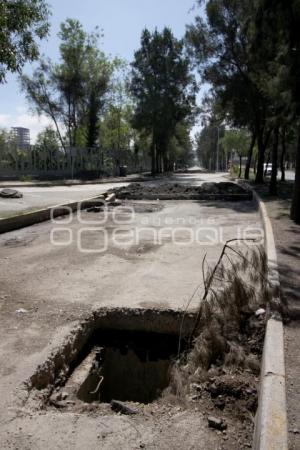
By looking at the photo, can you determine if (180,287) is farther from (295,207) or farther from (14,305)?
(295,207)

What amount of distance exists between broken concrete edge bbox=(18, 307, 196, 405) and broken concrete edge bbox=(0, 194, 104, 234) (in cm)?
606

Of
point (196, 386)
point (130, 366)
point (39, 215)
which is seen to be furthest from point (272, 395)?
point (39, 215)

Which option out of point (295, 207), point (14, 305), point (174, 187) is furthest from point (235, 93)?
point (14, 305)

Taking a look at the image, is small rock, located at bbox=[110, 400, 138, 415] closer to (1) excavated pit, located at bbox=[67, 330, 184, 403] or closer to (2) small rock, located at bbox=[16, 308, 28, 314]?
(1) excavated pit, located at bbox=[67, 330, 184, 403]

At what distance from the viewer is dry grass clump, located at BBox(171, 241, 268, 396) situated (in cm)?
385

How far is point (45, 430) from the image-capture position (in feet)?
9.43

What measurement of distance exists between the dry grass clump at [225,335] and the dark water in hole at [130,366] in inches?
12.3

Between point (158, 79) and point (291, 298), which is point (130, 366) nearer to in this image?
point (291, 298)

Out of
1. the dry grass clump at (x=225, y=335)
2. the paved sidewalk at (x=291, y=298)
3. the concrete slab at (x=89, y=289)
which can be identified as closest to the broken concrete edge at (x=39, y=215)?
the concrete slab at (x=89, y=289)

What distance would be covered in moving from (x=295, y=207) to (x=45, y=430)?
8.90m

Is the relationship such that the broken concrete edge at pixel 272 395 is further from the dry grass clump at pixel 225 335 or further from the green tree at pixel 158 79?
the green tree at pixel 158 79

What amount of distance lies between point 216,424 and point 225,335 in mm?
1440

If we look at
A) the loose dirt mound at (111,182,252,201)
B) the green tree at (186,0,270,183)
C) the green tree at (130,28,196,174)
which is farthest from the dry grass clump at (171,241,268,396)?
the green tree at (130,28,196,174)

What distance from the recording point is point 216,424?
116 inches
